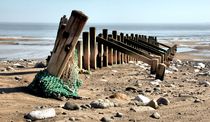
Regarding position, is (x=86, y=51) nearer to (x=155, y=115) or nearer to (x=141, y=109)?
(x=141, y=109)

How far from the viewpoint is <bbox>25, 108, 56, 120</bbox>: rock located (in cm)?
681

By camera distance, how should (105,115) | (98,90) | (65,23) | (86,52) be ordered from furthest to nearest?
(86,52), (98,90), (65,23), (105,115)

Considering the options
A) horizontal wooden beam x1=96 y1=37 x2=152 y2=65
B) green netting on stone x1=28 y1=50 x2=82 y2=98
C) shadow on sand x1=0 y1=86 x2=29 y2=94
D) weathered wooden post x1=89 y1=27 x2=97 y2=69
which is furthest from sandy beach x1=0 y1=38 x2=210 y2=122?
weathered wooden post x1=89 y1=27 x2=97 y2=69

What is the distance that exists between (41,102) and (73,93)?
1.03 m

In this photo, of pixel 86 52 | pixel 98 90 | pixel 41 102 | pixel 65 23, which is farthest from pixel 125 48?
pixel 41 102

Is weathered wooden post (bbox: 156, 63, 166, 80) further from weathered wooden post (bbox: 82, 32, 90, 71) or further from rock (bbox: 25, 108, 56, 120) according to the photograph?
rock (bbox: 25, 108, 56, 120)

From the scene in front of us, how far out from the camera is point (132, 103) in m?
8.61

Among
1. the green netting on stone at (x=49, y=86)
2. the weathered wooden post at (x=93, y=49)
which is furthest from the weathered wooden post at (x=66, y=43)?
the weathered wooden post at (x=93, y=49)

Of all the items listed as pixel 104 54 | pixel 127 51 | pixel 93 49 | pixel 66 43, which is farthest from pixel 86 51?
Answer: pixel 66 43

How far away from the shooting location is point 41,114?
22.5 ft

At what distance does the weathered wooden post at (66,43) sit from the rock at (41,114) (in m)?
1.72

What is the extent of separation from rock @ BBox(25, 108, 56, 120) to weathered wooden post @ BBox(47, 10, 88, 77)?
172 centimetres

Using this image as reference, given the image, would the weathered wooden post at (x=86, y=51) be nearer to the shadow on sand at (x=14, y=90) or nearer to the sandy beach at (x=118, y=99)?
the sandy beach at (x=118, y=99)

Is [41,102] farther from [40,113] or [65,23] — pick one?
[65,23]
